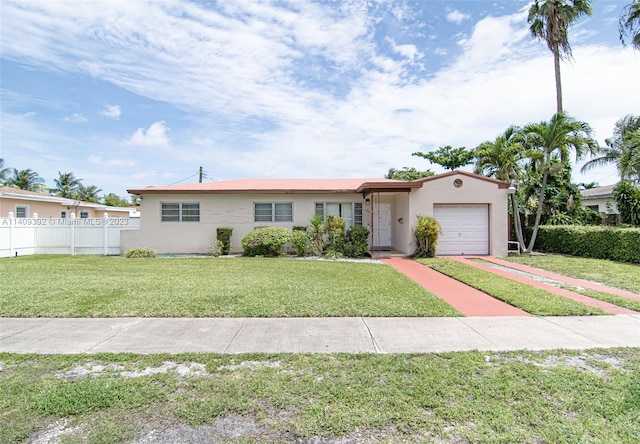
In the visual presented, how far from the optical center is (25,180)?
3856cm

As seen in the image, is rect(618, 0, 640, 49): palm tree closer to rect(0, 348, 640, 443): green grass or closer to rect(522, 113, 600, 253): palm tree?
rect(522, 113, 600, 253): palm tree

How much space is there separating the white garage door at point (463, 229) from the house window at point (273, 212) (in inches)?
265

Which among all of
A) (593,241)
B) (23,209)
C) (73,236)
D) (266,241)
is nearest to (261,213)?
(266,241)

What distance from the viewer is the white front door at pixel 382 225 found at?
16991mm

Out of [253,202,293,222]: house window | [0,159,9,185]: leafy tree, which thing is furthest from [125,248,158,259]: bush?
[0,159,9,185]: leafy tree

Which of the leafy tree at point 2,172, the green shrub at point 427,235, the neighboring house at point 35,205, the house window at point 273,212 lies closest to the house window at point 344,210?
the house window at point 273,212

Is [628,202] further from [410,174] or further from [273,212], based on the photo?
[410,174]

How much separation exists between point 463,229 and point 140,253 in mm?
14222

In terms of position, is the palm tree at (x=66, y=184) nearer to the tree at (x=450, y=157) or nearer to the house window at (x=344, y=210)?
the house window at (x=344, y=210)

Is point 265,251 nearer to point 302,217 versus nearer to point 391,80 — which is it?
point 302,217

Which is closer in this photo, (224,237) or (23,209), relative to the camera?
(224,237)

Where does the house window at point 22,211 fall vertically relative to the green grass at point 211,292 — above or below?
above

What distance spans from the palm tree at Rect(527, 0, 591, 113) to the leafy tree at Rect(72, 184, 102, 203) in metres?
48.1

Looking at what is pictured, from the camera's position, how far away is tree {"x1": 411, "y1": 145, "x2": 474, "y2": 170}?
3203 centimetres
